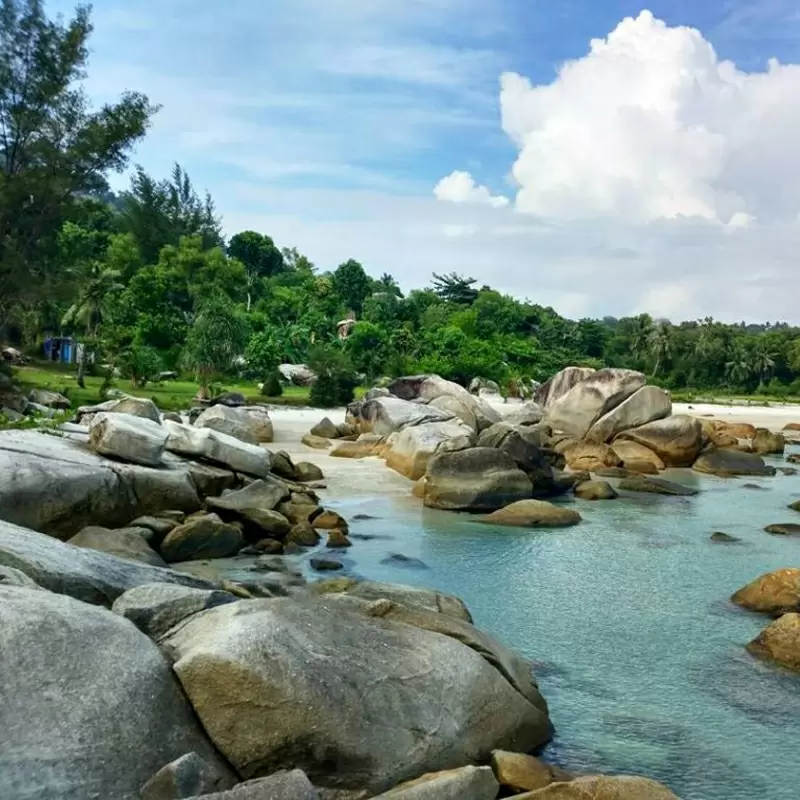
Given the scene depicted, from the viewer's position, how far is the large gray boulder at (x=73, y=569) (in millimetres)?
8977

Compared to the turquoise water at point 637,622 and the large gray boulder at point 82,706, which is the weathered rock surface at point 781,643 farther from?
the large gray boulder at point 82,706

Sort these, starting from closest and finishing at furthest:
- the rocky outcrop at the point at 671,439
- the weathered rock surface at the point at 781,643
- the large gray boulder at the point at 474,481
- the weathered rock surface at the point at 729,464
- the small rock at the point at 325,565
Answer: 1. the weathered rock surface at the point at 781,643
2. the small rock at the point at 325,565
3. the large gray boulder at the point at 474,481
4. the weathered rock surface at the point at 729,464
5. the rocky outcrop at the point at 671,439

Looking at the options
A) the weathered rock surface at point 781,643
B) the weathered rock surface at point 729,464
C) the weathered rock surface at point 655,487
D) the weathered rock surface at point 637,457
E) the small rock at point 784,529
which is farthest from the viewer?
the weathered rock surface at point 729,464

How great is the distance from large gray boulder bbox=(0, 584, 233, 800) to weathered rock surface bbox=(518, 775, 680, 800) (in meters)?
2.47

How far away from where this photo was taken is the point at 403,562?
1719 centimetres

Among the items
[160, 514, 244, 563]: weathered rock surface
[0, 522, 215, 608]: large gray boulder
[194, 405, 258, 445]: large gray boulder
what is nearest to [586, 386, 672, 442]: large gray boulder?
[194, 405, 258, 445]: large gray boulder

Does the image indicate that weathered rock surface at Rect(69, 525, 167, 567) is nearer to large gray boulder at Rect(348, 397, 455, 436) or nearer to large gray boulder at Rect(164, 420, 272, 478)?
large gray boulder at Rect(164, 420, 272, 478)

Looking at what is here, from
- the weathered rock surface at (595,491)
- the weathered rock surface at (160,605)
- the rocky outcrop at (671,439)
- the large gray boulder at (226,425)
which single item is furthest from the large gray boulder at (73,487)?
the rocky outcrop at (671,439)

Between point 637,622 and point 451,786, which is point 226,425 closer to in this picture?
point 637,622

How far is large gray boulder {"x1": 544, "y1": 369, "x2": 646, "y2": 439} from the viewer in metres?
35.3

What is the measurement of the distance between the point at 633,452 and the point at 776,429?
25.0 meters

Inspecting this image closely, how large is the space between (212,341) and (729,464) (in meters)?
25.4

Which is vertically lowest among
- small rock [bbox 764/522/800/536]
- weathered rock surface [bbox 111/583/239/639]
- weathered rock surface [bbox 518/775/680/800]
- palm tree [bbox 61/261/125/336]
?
small rock [bbox 764/522/800/536]

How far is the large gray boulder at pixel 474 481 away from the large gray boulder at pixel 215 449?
4.60 meters
